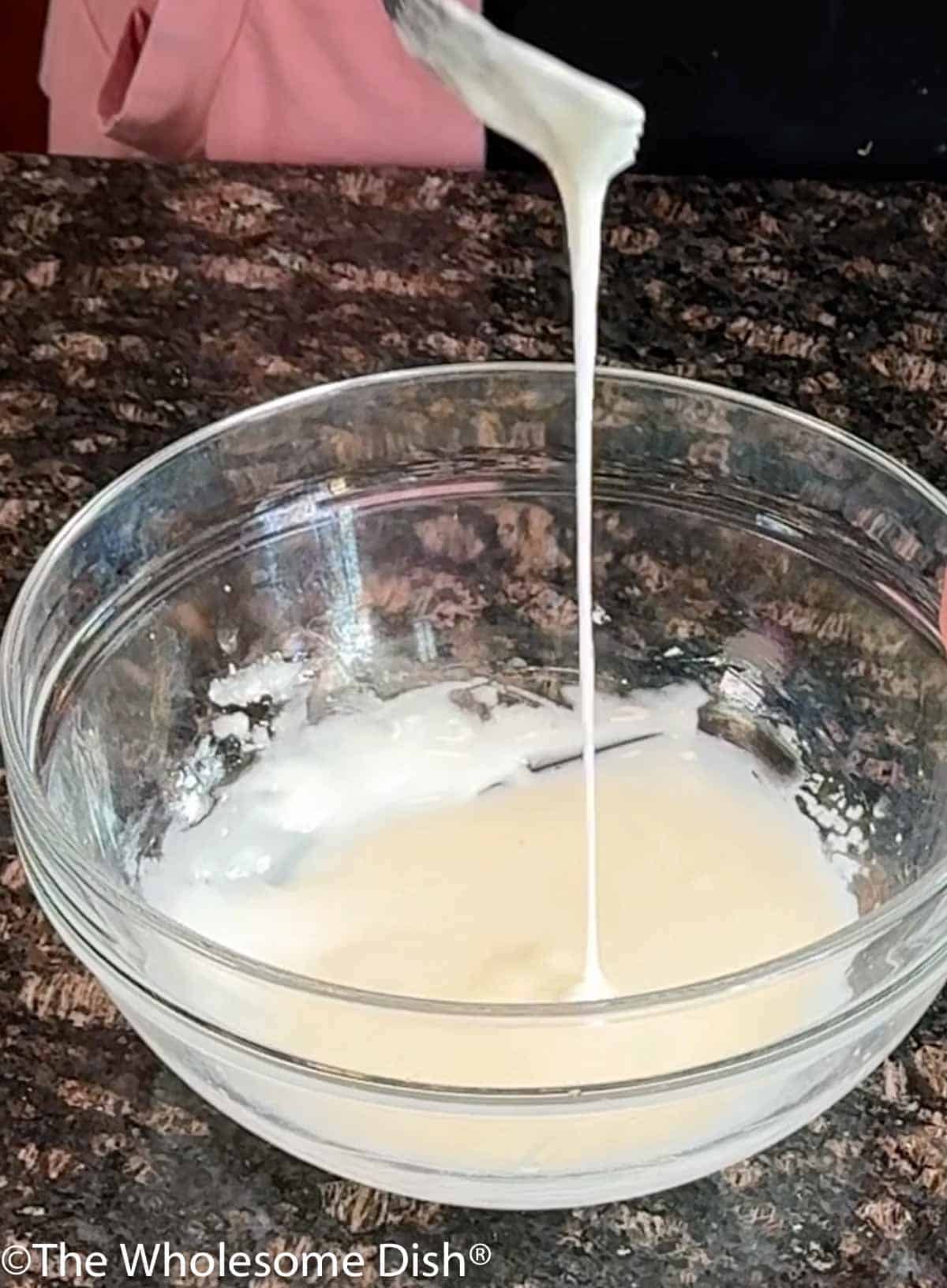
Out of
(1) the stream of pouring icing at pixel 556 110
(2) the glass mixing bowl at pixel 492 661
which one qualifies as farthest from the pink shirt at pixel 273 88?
(1) the stream of pouring icing at pixel 556 110

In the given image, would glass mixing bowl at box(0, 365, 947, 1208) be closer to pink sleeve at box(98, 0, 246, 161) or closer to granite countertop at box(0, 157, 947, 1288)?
granite countertop at box(0, 157, 947, 1288)

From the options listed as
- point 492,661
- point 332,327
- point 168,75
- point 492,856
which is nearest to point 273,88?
point 168,75

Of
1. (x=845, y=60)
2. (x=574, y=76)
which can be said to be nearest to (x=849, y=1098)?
(x=574, y=76)

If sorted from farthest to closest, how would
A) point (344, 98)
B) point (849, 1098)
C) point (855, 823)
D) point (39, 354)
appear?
point (344, 98), point (39, 354), point (855, 823), point (849, 1098)

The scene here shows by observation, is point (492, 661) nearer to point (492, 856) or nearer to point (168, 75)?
point (492, 856)

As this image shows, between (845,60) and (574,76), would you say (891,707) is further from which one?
(845,60)

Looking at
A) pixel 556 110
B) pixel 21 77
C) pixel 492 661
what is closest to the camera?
pixel 556 110

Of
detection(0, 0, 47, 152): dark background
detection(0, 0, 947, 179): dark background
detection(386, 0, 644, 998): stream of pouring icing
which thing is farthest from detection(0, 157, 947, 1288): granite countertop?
detection(0, 0, 47, 152): dark background
